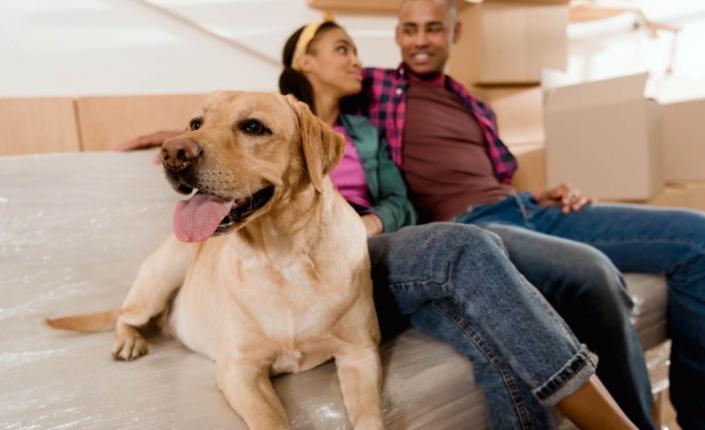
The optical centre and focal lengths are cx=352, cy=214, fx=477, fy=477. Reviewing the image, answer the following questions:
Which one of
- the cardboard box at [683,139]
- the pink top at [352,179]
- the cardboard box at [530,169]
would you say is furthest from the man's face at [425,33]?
the cardboard box at [683,139]

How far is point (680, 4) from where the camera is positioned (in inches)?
125

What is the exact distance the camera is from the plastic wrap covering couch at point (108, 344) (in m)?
0.89

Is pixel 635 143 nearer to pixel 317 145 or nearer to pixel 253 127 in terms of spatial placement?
pixel 317 145

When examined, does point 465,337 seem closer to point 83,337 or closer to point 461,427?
point 461,427

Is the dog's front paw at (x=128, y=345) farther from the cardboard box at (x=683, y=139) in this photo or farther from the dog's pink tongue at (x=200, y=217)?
the cardboard box at (x=683, y=139)

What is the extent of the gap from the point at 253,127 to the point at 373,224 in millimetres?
607

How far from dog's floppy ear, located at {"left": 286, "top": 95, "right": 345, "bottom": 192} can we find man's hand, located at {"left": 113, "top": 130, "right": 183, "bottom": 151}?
2.78 feet

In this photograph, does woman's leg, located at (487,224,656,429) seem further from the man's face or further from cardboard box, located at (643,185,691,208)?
cardboard box, located at (643,185,691,208)

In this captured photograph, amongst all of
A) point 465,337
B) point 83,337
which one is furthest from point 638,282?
point 83,337

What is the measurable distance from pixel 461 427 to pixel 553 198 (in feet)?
3.17

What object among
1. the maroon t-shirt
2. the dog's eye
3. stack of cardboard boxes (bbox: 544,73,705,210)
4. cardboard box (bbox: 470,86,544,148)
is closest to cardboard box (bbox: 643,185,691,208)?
stack of cardboard boxes (bbox: 544,73,705,210)

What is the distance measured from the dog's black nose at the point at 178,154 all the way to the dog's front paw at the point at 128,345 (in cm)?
56

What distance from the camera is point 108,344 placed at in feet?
4.00

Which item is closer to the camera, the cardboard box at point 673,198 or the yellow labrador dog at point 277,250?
the yellow labrador dog at point 277,250
